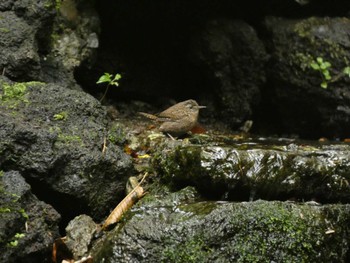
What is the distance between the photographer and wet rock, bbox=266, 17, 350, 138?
8.55 meters

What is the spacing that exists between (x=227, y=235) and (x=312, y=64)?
16.1ft

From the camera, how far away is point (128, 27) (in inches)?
332

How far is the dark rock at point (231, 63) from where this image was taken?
27.9 feet

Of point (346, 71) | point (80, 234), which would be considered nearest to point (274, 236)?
point (80, 234)

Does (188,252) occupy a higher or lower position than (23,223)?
lower

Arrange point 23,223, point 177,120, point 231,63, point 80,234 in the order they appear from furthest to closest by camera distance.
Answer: point 231,63, point 177,120, point 80,234, point 23,223

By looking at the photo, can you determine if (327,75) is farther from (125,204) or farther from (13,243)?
(13,243)

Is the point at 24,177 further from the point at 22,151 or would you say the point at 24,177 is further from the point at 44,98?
the point at 44,98

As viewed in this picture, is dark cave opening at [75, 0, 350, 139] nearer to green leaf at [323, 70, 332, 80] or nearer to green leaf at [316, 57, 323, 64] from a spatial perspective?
green leaf at [316, 57, 323, 64]

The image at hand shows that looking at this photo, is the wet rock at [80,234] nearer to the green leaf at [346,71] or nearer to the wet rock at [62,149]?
the wet rock at [62,149]

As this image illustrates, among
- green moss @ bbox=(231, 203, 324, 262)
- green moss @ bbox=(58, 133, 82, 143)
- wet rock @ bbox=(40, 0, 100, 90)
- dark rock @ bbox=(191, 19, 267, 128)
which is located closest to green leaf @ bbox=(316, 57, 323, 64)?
dark rock @ bbox=(191, 19, 267, 128)

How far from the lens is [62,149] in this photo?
4.66 m

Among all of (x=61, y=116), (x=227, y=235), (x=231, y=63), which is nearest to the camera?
(x=227, y=235)

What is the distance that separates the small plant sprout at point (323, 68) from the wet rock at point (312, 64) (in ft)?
0.05
